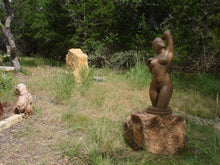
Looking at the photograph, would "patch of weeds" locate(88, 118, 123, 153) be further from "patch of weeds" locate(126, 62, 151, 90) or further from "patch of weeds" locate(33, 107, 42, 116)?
"patch of weeds" locate(126, 62, 151, 90)

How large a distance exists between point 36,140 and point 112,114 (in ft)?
4.62

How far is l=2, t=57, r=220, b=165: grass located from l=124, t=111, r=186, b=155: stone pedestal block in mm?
101

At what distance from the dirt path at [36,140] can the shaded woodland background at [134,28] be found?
3265 mm

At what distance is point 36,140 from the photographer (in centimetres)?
285

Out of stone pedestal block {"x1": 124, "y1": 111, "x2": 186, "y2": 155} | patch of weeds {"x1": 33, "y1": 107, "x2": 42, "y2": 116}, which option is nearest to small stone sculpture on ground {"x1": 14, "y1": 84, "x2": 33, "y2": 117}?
patch of weeds {"x1": 33, "y1": 107, "x2": 42, "y2": 116}

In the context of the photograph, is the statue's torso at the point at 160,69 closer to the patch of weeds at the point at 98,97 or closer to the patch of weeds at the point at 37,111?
the patch of weeds at the point at 98,97

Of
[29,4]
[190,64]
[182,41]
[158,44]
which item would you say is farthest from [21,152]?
[29,4]

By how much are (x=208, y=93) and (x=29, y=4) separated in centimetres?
1648

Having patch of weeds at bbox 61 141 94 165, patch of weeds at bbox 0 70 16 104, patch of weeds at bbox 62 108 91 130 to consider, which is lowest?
patch of weeds at bbox 61 141 94 165

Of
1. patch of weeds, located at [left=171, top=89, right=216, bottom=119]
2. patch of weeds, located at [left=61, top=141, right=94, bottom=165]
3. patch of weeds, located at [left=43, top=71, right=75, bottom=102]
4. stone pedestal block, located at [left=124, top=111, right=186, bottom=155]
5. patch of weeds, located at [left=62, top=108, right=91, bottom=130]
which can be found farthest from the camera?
patch of weeds, located at [left=43, top=71, right=75, bottom=102]

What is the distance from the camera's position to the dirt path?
2409mm

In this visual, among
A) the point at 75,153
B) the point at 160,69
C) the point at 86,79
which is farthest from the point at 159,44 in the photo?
the point at 86,79

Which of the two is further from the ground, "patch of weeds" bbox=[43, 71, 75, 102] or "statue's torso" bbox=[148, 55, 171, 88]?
"statue's torso" bbox=[148, 55, 171, 88]

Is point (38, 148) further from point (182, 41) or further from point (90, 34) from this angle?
point (90, 34)
